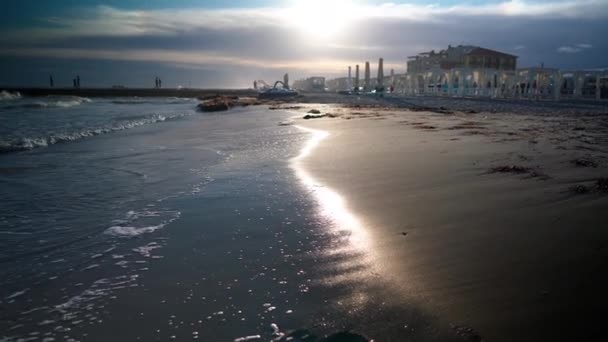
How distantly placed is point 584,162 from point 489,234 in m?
2.86

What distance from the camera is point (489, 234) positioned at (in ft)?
8.35

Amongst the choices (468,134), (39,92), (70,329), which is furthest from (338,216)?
(39,92)

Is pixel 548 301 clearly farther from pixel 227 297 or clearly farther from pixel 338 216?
pixel 338 216

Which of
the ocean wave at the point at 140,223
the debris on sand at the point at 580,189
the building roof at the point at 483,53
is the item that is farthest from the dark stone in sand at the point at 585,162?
the building roof at the point at 483,53

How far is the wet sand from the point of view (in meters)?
1.66

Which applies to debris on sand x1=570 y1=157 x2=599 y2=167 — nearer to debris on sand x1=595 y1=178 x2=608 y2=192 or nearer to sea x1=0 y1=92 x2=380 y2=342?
debris on sand x1=595 y1=178 x2=608 y2=192

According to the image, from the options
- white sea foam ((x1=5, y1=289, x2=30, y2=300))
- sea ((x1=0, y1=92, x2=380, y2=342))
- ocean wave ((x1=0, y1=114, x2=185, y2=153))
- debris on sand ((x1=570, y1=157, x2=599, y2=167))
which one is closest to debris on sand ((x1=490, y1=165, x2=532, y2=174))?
debris on sand ((x1=570, y1=157, x2=599, y2=167))

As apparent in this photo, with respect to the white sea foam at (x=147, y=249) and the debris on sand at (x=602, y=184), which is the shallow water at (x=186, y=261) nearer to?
the white sea foam at (x=147, y=249)

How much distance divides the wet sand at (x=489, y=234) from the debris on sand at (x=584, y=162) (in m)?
0.02

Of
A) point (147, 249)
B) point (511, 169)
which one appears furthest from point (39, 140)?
point (511, 169)

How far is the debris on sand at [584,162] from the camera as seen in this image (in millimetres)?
4452

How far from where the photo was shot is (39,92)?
50.2 m

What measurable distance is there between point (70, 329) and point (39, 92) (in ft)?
193

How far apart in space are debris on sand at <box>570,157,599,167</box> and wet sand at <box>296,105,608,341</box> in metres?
0.02
